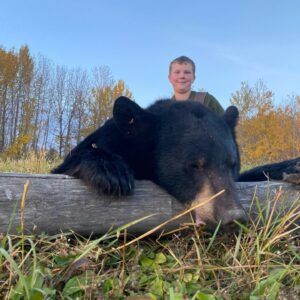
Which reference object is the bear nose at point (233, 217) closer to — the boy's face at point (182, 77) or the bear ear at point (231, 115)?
the bear ear at point (231, 115)

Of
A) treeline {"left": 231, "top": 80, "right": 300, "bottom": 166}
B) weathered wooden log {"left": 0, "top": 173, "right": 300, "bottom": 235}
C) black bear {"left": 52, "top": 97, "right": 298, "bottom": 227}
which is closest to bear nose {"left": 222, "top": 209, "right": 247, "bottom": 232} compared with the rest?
black bear {"left": 52, "top": 97, "right": 298, "bottom": 227}

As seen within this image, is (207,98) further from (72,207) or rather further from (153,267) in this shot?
(153,267)

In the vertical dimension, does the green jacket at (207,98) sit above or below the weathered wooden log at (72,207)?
above

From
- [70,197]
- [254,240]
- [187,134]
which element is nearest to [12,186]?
[70,197]

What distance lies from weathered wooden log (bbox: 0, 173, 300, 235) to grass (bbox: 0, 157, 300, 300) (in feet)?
0.28

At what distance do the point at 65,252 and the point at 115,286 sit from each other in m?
0.34

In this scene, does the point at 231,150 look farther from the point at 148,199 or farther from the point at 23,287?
the point at 23,287

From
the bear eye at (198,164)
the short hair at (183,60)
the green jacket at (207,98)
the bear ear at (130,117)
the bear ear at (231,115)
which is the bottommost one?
the bear eye at (198,164)

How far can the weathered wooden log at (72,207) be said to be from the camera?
2.45m

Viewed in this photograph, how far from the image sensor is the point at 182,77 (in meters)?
6.43

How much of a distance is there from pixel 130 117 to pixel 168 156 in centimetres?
43

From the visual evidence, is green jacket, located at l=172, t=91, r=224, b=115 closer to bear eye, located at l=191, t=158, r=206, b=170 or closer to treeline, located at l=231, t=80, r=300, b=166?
bear eye, located at l=191, t=158, r=206, b=170

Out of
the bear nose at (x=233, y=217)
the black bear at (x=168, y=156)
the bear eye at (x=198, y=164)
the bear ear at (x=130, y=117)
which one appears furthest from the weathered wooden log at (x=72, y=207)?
the bear ear at (x=130, y=117)

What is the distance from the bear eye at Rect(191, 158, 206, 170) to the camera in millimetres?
2865
